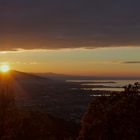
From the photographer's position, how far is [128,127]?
1164 inches

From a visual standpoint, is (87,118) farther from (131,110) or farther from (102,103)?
(131,110)

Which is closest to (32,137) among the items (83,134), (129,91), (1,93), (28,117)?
(28,117)

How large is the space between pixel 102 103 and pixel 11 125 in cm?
1319

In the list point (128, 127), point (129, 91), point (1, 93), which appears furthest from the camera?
point (1, 93)

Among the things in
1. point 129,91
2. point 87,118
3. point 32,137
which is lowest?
point 32,137

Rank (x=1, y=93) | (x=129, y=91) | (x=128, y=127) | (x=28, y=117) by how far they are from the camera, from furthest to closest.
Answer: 1. (x=28, y=117)
2. (x=1, y=93)
3. (x=129, y=91)
4. (x=128, y=127)

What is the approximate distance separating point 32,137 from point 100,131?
1498 centimetres

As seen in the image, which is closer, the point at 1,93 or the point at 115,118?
the point at 115,118

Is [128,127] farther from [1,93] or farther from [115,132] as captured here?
[1,93]

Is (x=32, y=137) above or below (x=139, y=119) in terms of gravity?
below

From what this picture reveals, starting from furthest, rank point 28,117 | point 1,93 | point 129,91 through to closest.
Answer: point 28,117
point 1,93
point 129,91

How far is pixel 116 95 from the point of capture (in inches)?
1291

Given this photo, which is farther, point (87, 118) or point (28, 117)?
point (28, 117)

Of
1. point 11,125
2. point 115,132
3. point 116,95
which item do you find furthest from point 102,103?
point 11,125
